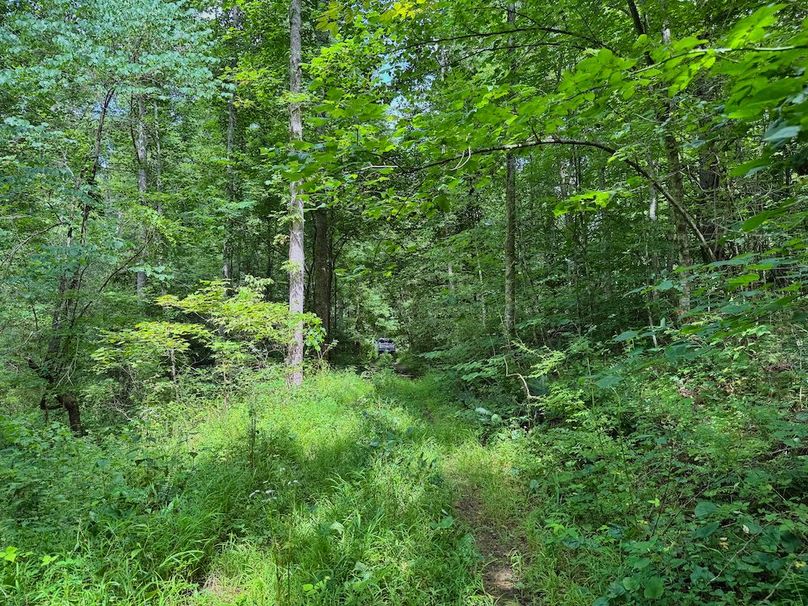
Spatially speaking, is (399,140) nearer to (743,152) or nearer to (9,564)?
(9,564)

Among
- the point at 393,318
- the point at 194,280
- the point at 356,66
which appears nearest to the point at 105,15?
the point at 356,66

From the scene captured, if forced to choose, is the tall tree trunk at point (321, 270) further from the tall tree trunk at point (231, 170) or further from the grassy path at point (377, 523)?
the grassy path at point (377, 523)

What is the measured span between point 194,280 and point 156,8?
383 inches

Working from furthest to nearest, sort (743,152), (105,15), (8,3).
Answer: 1. (8,3)
2. (105,15)
3. (743,152)

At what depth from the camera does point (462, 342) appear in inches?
375

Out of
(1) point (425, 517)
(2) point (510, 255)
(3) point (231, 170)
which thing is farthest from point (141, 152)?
(1) point (425, 517)

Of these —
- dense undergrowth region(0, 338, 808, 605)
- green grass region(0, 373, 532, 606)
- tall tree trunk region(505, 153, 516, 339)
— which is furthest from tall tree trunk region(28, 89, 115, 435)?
tall tree trunk region(505, 153, 516, 339)

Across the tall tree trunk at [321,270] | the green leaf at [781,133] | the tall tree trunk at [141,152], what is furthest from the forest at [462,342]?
the tall tree trunk at [321,270]

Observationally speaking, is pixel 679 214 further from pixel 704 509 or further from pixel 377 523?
pixel 377 523

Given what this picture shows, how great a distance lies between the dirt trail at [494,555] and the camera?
3.00m

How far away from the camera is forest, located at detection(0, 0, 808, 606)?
2.30 metres

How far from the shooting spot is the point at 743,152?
5098mm

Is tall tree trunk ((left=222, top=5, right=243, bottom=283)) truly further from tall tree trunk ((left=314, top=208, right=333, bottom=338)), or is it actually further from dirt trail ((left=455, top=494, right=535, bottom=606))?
dirt trail ((left=455, top=494, right=535, bottom=606))

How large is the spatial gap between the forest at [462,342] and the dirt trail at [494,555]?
0.10ft
